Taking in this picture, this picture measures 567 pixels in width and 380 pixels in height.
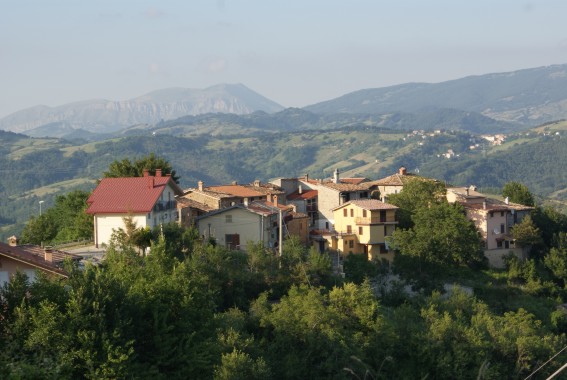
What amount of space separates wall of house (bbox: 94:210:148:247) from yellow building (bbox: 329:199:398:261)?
1477cm

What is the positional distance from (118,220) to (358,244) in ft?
56.9

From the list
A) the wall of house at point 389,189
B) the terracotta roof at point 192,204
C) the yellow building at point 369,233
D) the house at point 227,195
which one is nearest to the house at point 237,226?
the terracotta roof at point 192,204

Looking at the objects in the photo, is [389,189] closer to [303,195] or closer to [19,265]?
[303,195]

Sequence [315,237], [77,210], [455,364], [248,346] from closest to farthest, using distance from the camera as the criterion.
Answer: [248,346] → [455,364] → [315,237] → [77,210]

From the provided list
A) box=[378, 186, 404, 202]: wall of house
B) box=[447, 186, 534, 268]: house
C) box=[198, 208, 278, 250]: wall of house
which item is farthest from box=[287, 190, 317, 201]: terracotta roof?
box=[198, 208, 278, 250]: wall of house

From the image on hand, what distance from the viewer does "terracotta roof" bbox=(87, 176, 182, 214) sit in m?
45.5

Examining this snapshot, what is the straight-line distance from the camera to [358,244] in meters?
56.2

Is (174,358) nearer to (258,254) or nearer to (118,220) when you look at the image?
(258,254)

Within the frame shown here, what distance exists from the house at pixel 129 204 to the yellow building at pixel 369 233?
12.2 meters

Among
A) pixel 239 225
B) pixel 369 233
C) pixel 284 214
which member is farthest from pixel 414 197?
pixel 239 225

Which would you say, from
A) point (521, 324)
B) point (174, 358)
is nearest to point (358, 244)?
point (521, 324)

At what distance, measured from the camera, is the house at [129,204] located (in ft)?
149

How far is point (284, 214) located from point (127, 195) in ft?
41.9

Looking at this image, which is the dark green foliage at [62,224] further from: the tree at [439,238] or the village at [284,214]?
the tree at [439,238]
